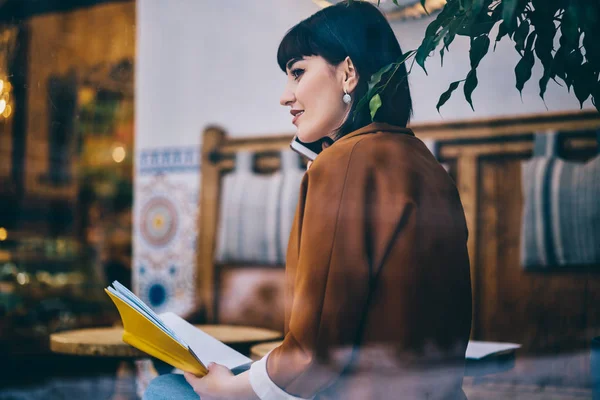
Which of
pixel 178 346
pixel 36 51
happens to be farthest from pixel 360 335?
pixel 36 51

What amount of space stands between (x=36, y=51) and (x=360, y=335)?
7.14ft

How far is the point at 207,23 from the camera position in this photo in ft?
9.07

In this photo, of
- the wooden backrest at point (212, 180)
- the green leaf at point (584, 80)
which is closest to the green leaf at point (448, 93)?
the green leaf at point (584, 80)

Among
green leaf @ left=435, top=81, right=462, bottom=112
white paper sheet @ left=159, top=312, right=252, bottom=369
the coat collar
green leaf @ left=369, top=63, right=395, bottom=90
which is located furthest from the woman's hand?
green leaf @ left=435, top=81, right=462, bottom=112

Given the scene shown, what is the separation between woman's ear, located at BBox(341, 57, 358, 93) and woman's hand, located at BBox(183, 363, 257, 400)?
2.37 ft

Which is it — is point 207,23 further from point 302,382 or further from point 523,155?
point 302,382

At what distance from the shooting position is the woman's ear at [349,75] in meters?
1.68

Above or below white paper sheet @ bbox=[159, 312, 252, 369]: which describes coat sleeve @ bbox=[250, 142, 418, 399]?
above

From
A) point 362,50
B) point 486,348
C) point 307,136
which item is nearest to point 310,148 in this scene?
point 307,136

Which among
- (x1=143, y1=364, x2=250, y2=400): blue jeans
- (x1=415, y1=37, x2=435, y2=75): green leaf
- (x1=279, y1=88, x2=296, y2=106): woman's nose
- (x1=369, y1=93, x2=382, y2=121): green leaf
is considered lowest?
(x1=143, y1=364, x2=250, y2=400): blue jeans

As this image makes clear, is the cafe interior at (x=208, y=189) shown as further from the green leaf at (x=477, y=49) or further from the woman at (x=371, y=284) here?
the woman at (x=371, y=284)

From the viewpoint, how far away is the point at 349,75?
169 cm

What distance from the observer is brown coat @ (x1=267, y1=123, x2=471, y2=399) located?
1368mm

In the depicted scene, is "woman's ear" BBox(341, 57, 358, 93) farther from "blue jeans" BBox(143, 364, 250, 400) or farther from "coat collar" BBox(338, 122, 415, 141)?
"blue jeans" BBox(143, 364, 250, 400)
